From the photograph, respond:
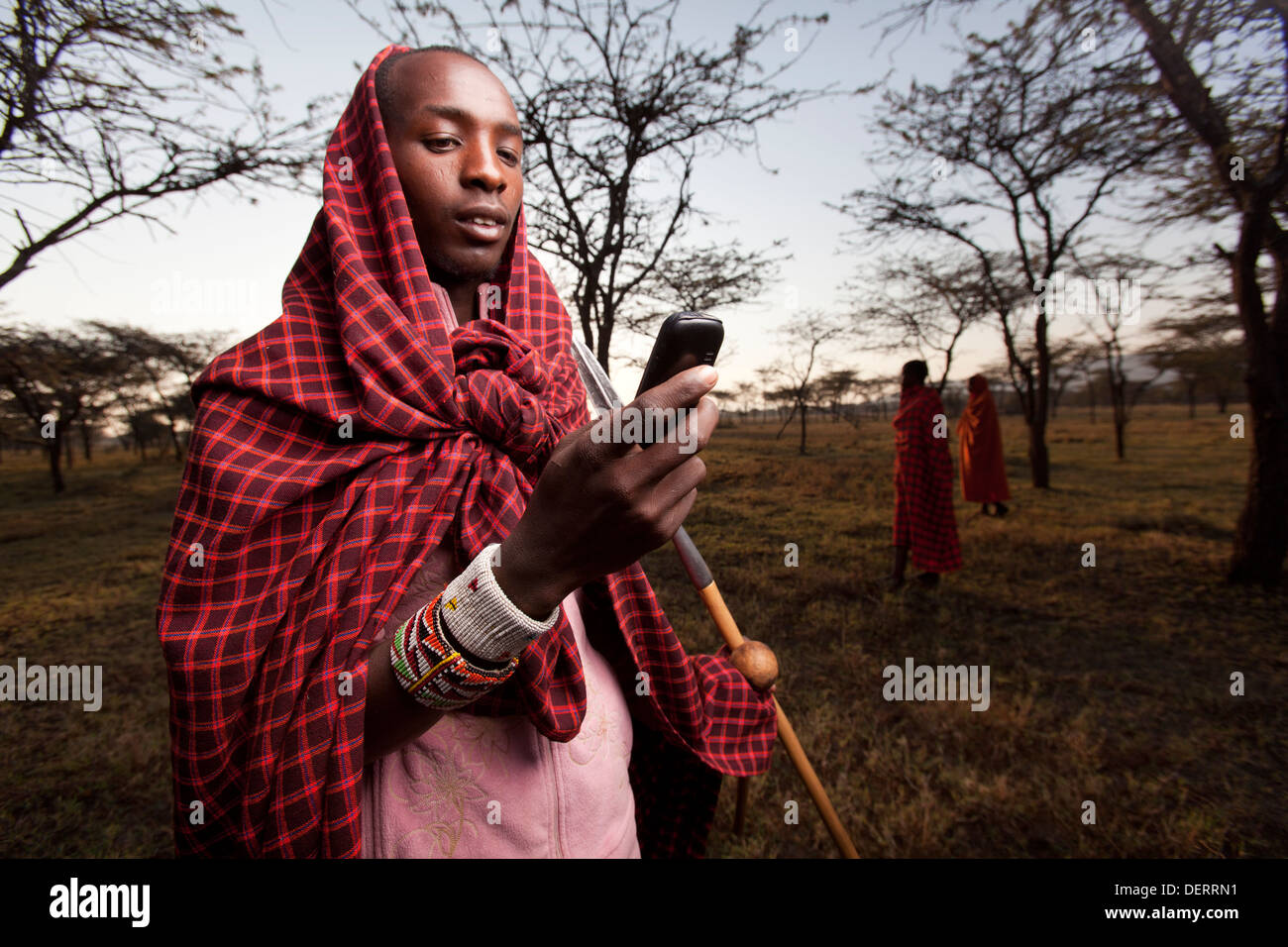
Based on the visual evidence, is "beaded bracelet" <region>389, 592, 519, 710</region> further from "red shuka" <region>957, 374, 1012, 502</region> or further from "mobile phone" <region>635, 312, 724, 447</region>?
"red shuka" <region>957, 374, 1012, 502</region>

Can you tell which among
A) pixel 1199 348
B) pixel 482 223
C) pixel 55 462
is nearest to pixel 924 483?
pixel 482 223

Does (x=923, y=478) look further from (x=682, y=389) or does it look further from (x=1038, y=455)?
(x=1038, y=455)

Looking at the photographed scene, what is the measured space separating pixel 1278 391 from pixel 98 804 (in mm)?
9307

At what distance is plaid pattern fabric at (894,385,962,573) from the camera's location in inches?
241

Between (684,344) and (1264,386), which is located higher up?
(1264,386)

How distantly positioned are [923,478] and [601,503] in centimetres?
628

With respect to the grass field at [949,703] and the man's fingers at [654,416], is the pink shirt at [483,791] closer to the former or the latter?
the man's fingers at [654,416]

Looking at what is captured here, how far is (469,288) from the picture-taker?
4.01ft

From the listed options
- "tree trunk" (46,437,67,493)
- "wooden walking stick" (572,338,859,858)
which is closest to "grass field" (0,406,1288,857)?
"wooden walking stick" (572,338,859,858)

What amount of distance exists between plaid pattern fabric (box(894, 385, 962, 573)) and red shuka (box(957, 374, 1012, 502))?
167 inches

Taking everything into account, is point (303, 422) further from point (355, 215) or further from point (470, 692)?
point (470, 692)

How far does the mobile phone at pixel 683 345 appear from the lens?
72 centimetres

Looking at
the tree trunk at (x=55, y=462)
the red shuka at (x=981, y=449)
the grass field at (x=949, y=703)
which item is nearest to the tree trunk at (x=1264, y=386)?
the grass field at (x=949, y=703)

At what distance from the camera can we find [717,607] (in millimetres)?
1541
